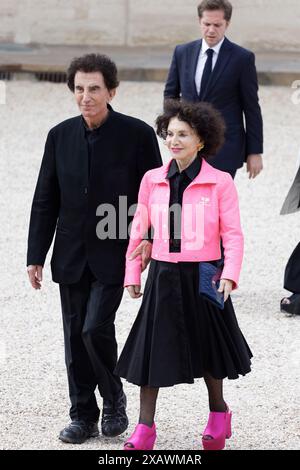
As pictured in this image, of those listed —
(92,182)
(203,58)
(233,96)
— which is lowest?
(92,182)

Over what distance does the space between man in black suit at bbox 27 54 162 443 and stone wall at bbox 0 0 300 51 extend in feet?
36.1

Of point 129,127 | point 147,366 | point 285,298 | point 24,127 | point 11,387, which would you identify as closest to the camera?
point 147,366


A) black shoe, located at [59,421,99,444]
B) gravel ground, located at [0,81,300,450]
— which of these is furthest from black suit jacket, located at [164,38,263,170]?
black shoe, located at [59,421,99,444]

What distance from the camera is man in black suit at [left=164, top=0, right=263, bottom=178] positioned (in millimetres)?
8125

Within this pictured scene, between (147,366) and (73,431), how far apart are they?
0.54 metres

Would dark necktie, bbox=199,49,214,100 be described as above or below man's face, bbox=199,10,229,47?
below

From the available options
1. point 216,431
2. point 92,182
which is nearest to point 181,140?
point 92,182

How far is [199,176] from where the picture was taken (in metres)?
5.33

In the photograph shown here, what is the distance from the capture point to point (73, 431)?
5.58 metres

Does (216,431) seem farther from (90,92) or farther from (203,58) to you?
(203,58)

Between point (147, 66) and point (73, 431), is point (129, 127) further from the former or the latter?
point (147, 66)

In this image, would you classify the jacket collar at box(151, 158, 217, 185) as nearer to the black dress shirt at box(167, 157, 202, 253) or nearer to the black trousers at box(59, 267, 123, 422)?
the black dress shirt at box(167, 157, 202, 253)

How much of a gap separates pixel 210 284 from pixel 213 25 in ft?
10.9

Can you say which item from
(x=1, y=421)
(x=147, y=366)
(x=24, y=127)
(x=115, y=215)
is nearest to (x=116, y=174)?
(x=115, y=215)
